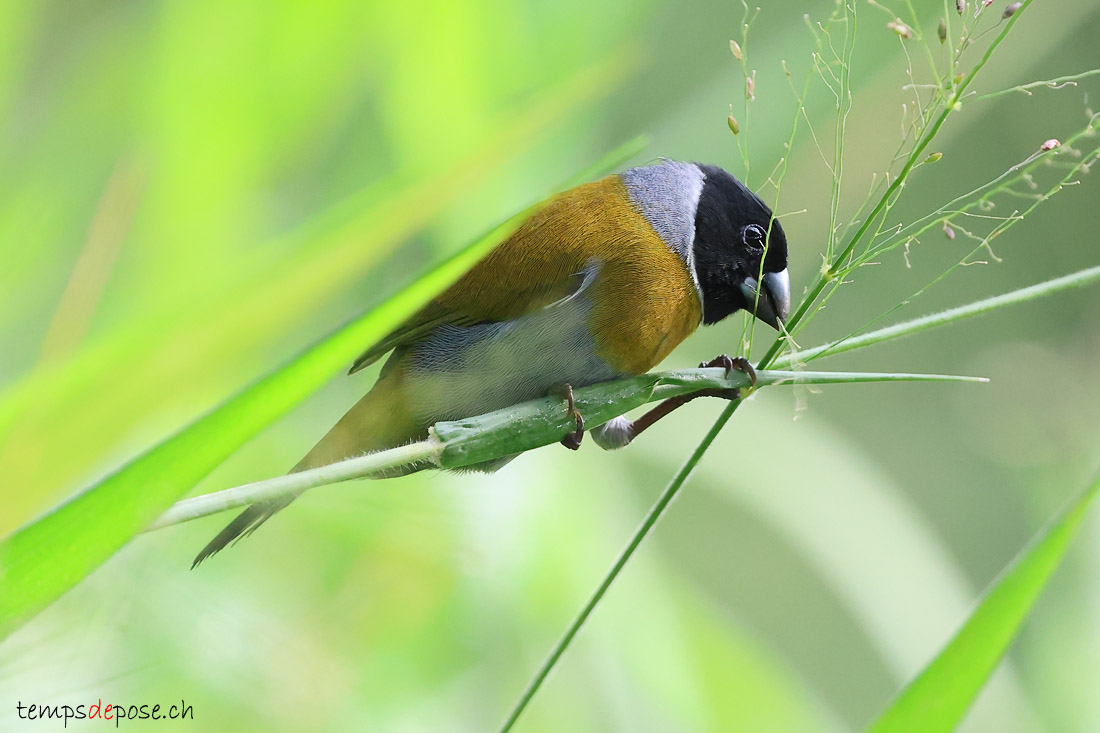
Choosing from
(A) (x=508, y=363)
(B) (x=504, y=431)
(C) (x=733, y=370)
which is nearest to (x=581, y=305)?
(A) (x=508, y=363)

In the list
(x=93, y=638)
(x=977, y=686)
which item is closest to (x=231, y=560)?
(x=93, y=638)

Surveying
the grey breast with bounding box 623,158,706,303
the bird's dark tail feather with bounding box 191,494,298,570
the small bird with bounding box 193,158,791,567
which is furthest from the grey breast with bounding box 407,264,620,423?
the bird's dark tail feather with bounding box 191,494,298,570

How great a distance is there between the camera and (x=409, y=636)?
146 cm

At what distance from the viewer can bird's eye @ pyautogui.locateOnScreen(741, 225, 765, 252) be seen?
1260 millimetres

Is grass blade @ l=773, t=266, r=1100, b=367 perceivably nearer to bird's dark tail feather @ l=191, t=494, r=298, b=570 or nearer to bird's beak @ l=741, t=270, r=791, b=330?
bird's beak @ l=741, t=270, r=791, b=330

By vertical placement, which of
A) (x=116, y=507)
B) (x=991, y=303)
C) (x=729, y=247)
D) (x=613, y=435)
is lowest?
(x=613, y=435)

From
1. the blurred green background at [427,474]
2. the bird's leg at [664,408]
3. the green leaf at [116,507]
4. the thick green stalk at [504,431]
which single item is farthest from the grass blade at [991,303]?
the green leaf at [116,507]

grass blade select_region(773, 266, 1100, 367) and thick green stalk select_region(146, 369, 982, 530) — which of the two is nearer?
thick green stalk select_region(146, 369, 982, 530)

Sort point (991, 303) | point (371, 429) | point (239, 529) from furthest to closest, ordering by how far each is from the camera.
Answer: point (371, 429)
point (239, 529)
point (991, 303)

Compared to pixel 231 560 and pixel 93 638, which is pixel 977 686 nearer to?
pixel 93 638

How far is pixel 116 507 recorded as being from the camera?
0.51 meters

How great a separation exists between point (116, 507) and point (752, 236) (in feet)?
3.11

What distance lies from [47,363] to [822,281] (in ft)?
1.98

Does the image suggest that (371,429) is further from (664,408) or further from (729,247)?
(729,247)
